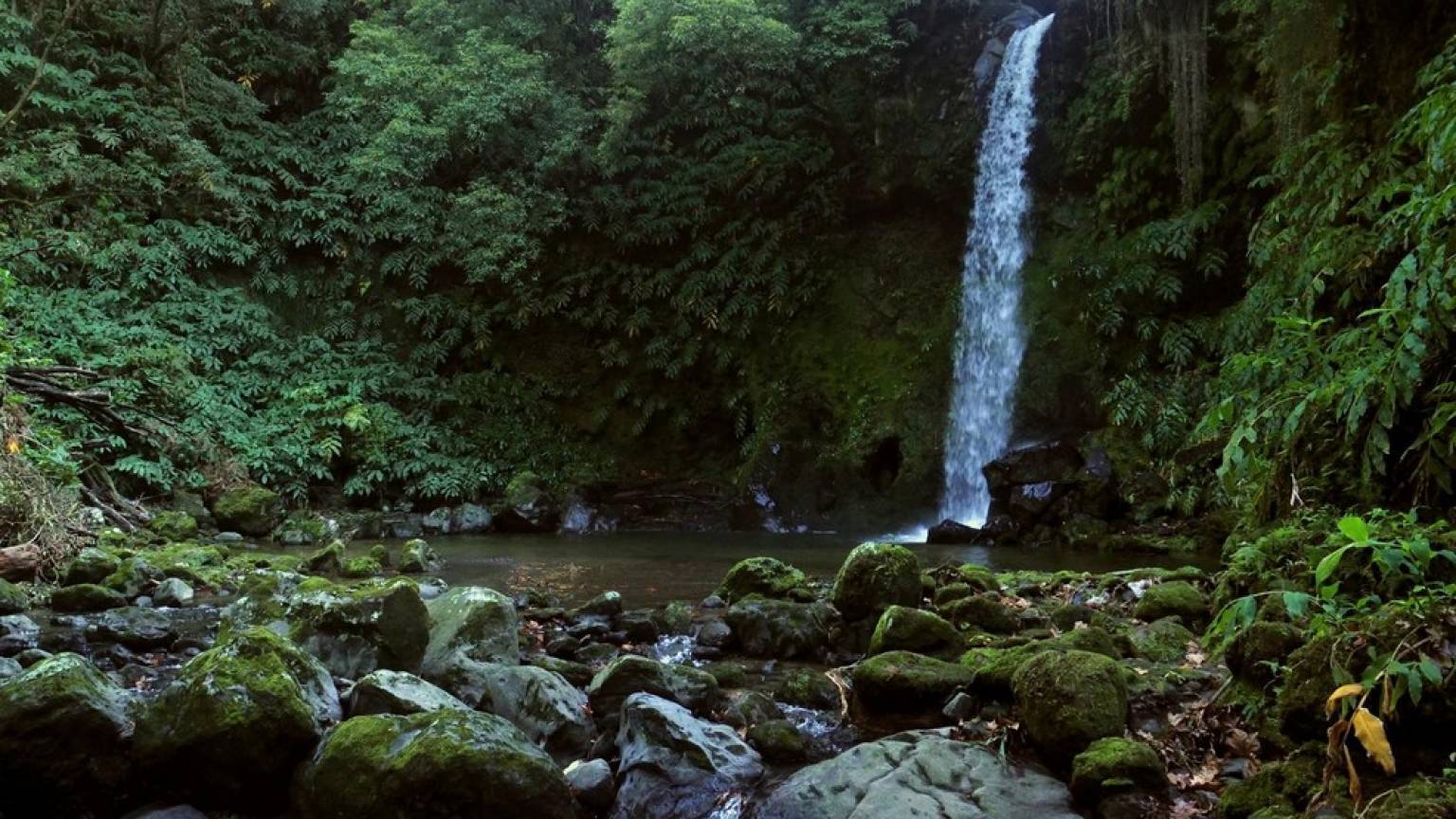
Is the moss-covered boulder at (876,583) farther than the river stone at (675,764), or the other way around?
the moss-covered boulder at (876,583)

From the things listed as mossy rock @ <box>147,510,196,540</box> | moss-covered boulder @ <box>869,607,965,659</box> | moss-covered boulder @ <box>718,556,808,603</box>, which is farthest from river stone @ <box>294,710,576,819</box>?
mossy rock @ <box>147,510,196,540</box>

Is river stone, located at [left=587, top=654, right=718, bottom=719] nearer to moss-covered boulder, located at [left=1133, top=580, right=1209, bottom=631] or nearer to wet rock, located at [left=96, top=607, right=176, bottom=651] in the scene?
moss-covered boulder, located at [left=1133, top=580, right=1209, bottom=631]

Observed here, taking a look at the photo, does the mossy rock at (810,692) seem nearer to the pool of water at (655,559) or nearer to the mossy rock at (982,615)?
the mossy rock at (982,615)

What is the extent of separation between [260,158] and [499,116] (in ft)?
14.9

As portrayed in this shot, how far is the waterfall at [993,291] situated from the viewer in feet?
43.3

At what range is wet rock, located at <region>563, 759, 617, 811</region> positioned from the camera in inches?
131

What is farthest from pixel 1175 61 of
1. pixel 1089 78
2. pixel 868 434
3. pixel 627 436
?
pixel 627 436

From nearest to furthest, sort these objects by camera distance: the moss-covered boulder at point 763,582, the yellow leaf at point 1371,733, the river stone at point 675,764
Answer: the yellow leaf at point 1371,733
the river stone at point 675,764
the moss-covered boulder at point 763,582

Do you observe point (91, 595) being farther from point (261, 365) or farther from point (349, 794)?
point (261, 365)

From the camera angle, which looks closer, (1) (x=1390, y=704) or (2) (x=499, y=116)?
(1) (x=1390, y=704)

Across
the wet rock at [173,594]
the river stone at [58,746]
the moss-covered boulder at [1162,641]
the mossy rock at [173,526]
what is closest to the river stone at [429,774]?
the river stone at [58,746]

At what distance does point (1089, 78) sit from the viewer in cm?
1395

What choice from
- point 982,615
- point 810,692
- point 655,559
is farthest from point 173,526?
point 982,615

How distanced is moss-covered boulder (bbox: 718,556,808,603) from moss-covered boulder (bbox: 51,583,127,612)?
4385mm
